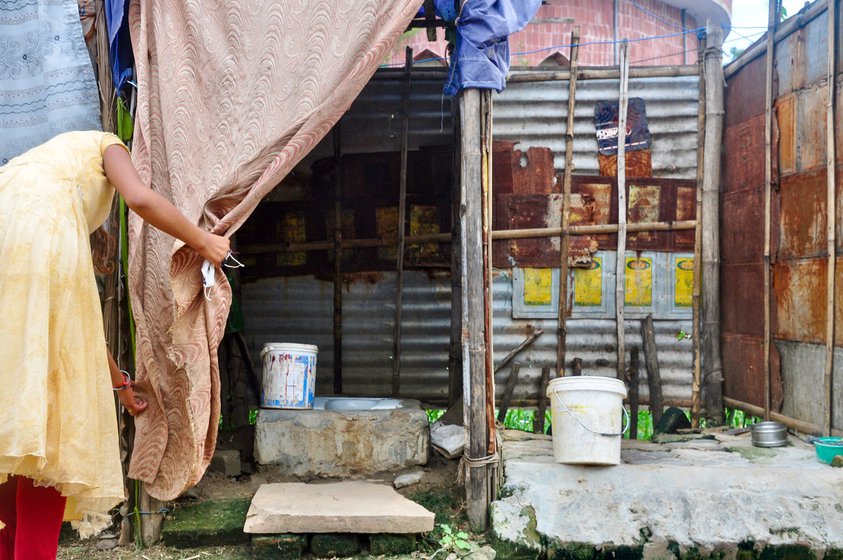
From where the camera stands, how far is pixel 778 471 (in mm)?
4191

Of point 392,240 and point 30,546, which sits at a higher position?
point 392,240

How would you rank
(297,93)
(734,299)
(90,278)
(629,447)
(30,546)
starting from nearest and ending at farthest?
(30,546)
(90,278)
(297,93)
(629,447)
(734,299)

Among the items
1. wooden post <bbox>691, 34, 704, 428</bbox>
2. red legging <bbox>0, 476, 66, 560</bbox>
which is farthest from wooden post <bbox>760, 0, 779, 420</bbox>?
red legging <bbox>0, 476, 66, 560</bbox>

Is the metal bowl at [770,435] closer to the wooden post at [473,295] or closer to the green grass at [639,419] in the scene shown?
the green grass at [639,419]

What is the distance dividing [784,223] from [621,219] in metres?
1.17

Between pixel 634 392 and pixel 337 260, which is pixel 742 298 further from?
pixel 337 260

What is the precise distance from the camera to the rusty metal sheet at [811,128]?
15.5ft

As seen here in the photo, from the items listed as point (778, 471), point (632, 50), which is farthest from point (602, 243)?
point (632, 50)

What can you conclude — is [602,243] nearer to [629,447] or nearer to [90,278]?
[629,447]

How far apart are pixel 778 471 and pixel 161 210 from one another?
3373 millimetres

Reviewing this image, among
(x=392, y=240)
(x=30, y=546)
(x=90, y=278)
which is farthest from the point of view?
(x=392, y=240)

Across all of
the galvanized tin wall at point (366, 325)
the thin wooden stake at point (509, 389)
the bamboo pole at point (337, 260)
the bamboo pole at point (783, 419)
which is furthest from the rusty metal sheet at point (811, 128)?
the bamboo pole at point (337, 260)

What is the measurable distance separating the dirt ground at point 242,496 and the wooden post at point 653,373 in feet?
5.87

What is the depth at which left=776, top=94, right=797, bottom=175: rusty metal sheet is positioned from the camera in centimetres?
503
